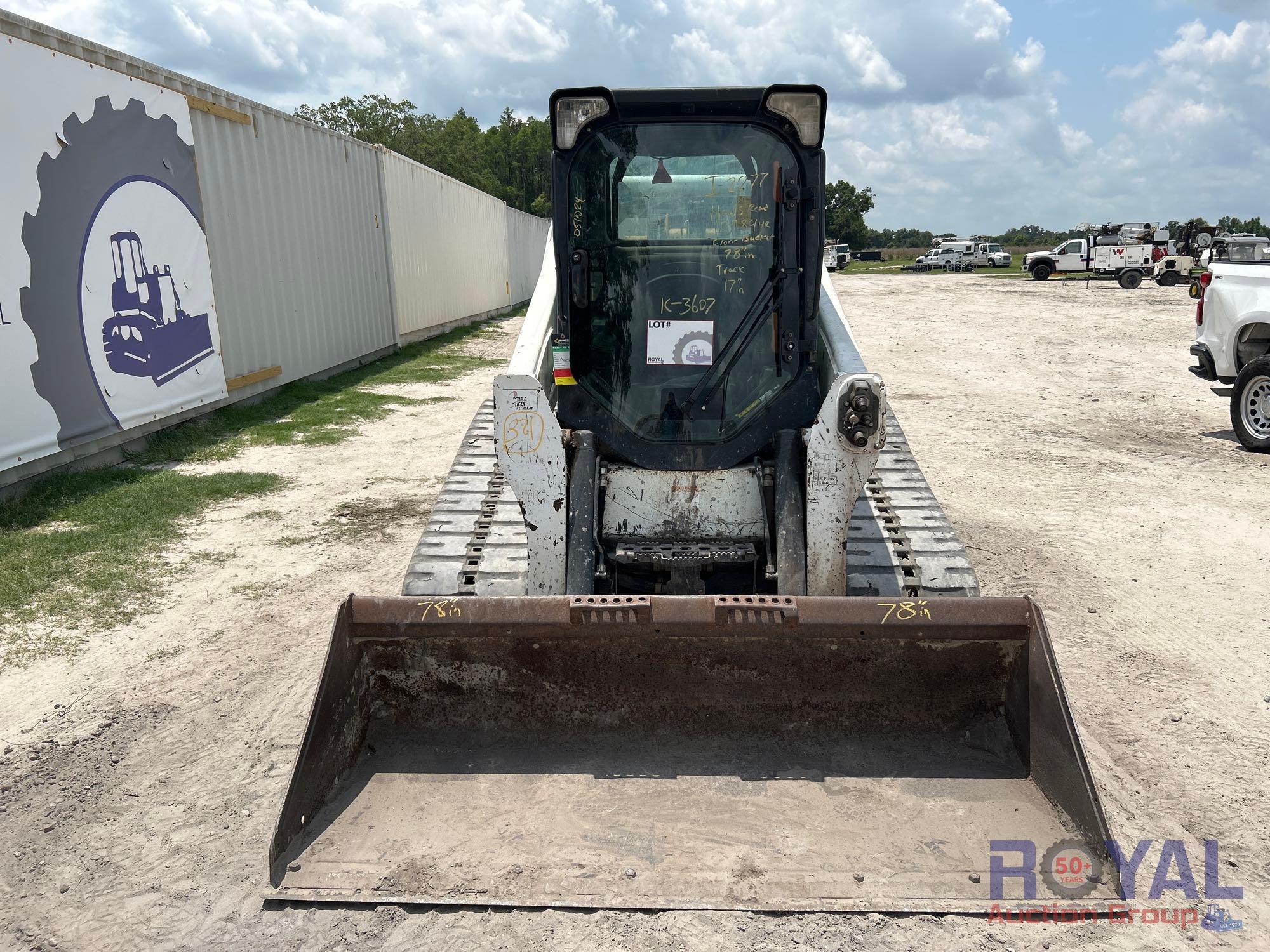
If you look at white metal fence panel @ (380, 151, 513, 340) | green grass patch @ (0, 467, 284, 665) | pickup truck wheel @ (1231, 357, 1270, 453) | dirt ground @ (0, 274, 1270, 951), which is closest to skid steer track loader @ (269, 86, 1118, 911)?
dirt ground @ (0, 274, 1270, 951)

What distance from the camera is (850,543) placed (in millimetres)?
4734

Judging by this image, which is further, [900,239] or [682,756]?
[900,239]

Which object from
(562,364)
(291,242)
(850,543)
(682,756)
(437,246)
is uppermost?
(437,246)

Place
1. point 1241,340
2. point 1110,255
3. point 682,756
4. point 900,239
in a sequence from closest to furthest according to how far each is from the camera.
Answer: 1. point 682,756
2. point 1241,340
3. point 1110,255
4. point 900,239

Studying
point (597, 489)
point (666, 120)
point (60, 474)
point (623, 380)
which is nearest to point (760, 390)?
point (623, 380)

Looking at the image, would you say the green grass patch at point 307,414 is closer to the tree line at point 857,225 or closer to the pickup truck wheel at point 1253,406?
the pickup truck wheel at point 1253,406

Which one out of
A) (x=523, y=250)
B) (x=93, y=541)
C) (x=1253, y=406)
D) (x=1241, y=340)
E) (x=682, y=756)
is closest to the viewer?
(x=682, y=756)

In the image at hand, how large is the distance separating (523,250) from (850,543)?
98.8 feet

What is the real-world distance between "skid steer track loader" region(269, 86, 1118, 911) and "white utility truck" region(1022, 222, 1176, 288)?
3495 cm

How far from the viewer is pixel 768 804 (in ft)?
10.4

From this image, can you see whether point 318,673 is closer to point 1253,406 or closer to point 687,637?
point 687,637

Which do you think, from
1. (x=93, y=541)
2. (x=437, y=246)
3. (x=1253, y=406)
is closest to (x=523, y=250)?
(x=437, y=246)

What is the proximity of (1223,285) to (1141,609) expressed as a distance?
19.9 feet

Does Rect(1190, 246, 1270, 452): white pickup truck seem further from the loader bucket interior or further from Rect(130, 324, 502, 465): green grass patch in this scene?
Rect(130, 324, 502, 465): green grass patch
